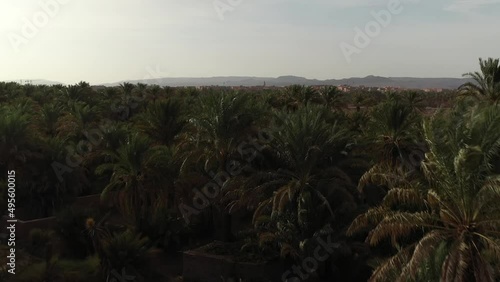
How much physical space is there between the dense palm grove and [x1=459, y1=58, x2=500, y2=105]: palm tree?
7 centimetres

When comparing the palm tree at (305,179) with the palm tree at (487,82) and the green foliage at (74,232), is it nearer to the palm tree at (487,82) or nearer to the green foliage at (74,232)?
the green foliage at (74,232)

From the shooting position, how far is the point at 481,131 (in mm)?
10219

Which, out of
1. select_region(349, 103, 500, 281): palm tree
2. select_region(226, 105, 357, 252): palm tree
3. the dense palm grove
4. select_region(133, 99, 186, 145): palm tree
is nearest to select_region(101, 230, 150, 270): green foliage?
the dense palm grove

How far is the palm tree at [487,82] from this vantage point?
2377 cm

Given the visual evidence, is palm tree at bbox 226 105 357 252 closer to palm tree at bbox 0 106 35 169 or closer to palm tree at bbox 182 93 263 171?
palm tree at bbox 182 93 263 171

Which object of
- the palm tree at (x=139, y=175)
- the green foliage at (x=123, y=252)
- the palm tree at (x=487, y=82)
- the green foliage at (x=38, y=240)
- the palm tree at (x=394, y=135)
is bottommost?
the green foliage at (x=38, y=240)

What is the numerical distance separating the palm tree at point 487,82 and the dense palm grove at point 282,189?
7 cm

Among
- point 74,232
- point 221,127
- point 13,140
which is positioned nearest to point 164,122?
point 13,140

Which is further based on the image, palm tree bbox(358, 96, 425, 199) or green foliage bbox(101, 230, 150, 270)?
palm tree bbox(358, 96, 425, 199)

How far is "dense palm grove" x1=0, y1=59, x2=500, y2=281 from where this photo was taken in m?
9.78

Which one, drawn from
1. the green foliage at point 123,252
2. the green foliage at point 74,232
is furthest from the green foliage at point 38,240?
the green foliage at point 123,252

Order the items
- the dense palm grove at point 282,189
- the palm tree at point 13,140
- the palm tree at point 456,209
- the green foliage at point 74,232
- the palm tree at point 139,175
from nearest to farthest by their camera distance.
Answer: the palm tree at point 456,209, the dense palm grove at point 282,189, the green foliage at point 74,232, the palm tree at point 139,175, the palm tree at point 13,140

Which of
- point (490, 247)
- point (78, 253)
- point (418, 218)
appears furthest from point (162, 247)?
point (490, 247)

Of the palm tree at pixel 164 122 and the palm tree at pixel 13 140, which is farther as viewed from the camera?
the palm tree at pixel 164 122
